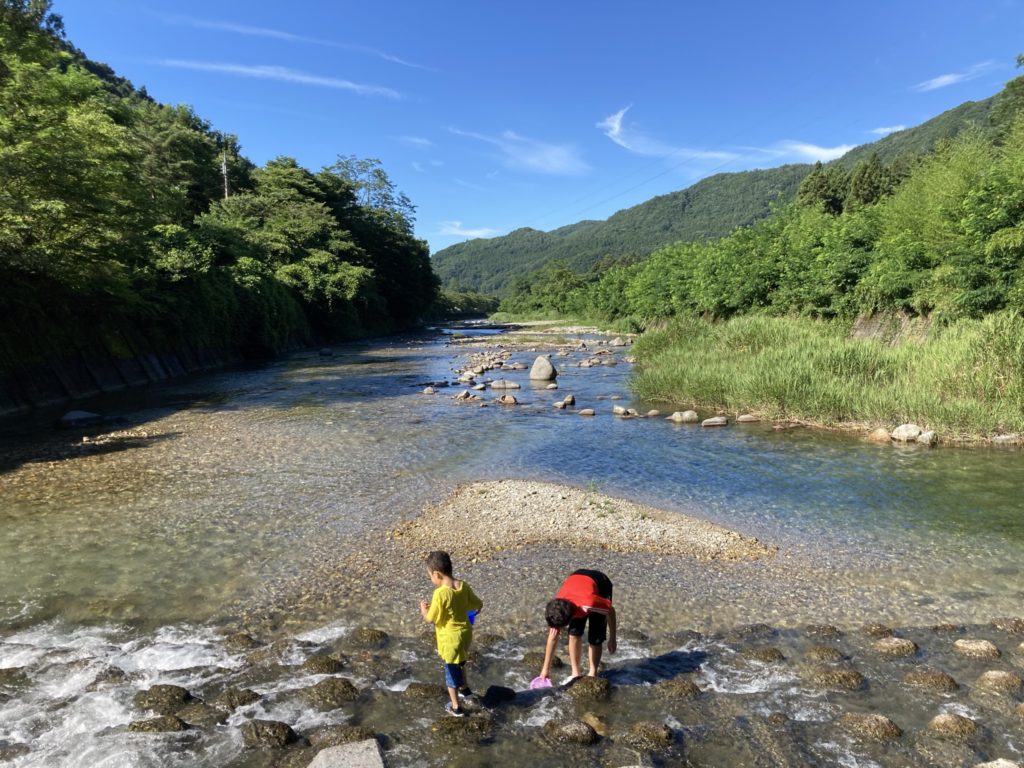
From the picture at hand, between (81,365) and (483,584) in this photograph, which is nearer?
(483,584)

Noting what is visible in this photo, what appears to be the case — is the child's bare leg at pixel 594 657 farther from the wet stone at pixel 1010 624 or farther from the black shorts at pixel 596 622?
the wet stone at pixel 1010 624

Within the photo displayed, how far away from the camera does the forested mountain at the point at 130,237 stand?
21084 millimetres

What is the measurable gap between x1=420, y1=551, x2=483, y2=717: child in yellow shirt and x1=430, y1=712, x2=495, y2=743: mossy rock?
102 millimetres

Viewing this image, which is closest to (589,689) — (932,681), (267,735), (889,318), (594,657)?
(594,657)

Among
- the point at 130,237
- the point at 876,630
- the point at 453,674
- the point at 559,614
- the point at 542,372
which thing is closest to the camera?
the point at 453,674

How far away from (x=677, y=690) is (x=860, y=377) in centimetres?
1692

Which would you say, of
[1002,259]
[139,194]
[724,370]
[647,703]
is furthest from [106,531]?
[1002,259]

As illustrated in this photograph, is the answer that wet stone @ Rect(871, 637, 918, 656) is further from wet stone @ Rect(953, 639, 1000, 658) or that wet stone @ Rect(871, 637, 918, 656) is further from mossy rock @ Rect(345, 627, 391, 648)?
mossy rock @ Rect(345, 627, 391, 648)

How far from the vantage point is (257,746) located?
5379mm

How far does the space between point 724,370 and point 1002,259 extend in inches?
373

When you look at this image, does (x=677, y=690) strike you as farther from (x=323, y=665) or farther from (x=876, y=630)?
(x=323, y=665)

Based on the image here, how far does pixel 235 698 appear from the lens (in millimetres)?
6004

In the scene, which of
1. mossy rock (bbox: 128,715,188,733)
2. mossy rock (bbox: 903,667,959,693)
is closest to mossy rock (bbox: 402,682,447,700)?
mossy rock (bbox: 128,715,188,733)

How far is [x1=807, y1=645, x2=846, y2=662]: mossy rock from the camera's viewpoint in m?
6.63
